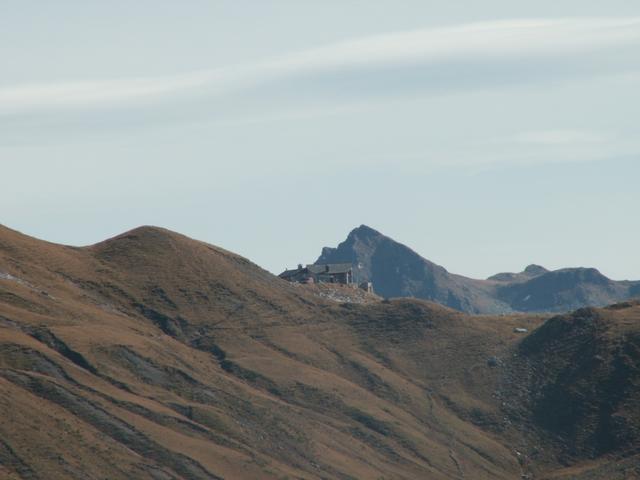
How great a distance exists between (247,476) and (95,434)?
2157 cm

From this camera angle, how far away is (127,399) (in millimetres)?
193875

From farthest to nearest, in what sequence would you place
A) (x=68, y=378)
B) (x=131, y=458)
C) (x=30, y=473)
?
1. (x=68, y=378)
2. (x=131, y=458)
3. (x=30, y=473)

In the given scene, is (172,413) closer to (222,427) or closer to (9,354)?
(222,427)

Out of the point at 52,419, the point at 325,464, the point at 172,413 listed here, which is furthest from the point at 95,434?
the point at 325,464

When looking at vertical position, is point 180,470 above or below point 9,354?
below

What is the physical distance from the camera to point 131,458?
580 feet

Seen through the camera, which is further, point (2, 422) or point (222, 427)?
point (222, 427)

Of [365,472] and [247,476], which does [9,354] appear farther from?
[365,472]

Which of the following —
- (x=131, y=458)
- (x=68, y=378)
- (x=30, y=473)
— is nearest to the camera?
(x=30, y=473)

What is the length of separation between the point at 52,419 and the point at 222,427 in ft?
93.8

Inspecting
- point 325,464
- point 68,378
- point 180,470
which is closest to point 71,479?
point 180,470

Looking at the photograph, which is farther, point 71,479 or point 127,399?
point 127,399

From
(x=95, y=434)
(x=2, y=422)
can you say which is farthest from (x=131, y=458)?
(x=2, y=422)

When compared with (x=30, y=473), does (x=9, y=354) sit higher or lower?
higher
